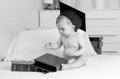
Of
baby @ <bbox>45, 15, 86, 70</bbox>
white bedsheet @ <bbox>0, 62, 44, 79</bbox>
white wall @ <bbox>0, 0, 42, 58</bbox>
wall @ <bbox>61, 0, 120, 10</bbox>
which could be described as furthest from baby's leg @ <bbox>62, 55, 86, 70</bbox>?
wall @ <bbox>61, 0, 120, 10</bbox>

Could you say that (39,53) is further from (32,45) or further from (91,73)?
(91,73)

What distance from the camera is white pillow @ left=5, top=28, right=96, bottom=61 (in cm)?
186

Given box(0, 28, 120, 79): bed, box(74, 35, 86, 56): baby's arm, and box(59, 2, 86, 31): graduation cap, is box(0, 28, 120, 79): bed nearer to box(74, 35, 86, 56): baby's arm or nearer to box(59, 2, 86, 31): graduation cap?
box(74, 35, 86, 56): baby's arm

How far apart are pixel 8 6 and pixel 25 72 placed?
1.07 meters

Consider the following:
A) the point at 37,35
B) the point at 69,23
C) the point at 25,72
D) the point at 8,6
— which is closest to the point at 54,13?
the point at 8,6

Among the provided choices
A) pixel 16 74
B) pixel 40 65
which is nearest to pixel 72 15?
pixel 40 65

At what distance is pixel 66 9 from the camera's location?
62.3 inches

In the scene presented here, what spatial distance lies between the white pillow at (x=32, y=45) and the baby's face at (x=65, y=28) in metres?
0.38

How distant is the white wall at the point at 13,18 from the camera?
2.21m

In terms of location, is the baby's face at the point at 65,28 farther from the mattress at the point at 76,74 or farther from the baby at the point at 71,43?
the mattress at the point at 76,74

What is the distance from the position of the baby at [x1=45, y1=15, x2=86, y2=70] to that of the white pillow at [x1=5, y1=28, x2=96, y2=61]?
0.86 feet

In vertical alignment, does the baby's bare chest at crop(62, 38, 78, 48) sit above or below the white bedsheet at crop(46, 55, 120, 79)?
above

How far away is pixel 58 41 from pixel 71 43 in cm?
13

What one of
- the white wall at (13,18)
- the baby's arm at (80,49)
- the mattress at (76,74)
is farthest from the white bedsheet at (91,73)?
the white wall at (13,18)
